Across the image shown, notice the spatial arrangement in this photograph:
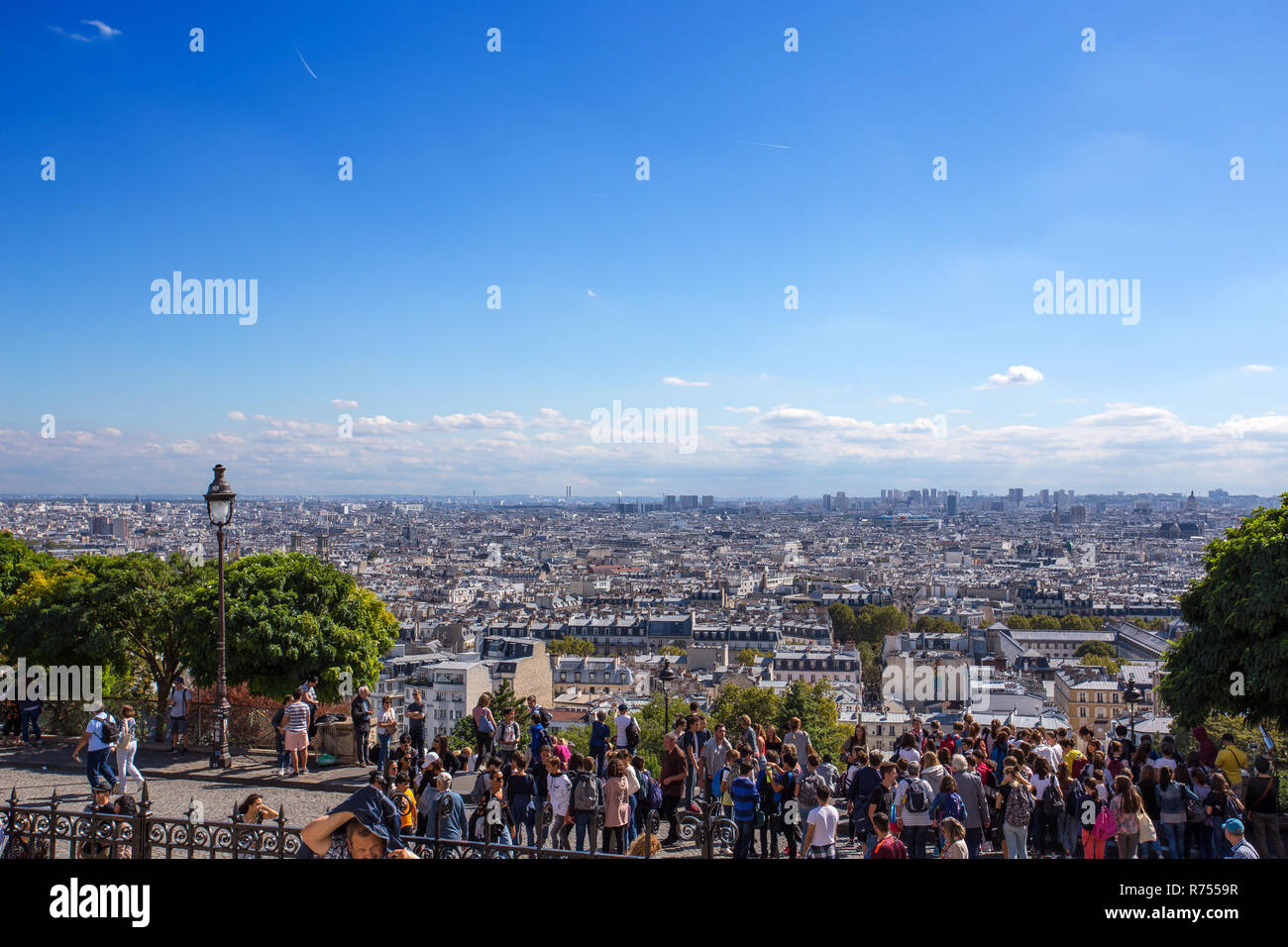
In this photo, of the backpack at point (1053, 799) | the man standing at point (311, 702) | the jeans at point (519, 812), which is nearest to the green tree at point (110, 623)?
the man standing at point (311, 702)

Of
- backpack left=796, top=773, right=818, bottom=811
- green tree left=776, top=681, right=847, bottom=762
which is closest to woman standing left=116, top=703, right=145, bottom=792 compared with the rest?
backpack left=796, top=773, right=818, bottom=811

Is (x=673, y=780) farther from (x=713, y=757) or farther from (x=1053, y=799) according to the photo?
(x=1053, y=799)

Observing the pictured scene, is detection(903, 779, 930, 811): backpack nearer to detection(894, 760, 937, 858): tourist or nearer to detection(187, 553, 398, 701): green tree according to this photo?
detection(894, 760, 937, 858): tourist

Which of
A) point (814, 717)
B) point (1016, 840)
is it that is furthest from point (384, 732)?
point (814, 717)

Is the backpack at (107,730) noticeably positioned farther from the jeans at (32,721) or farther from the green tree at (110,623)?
the green tree at (110,623)
